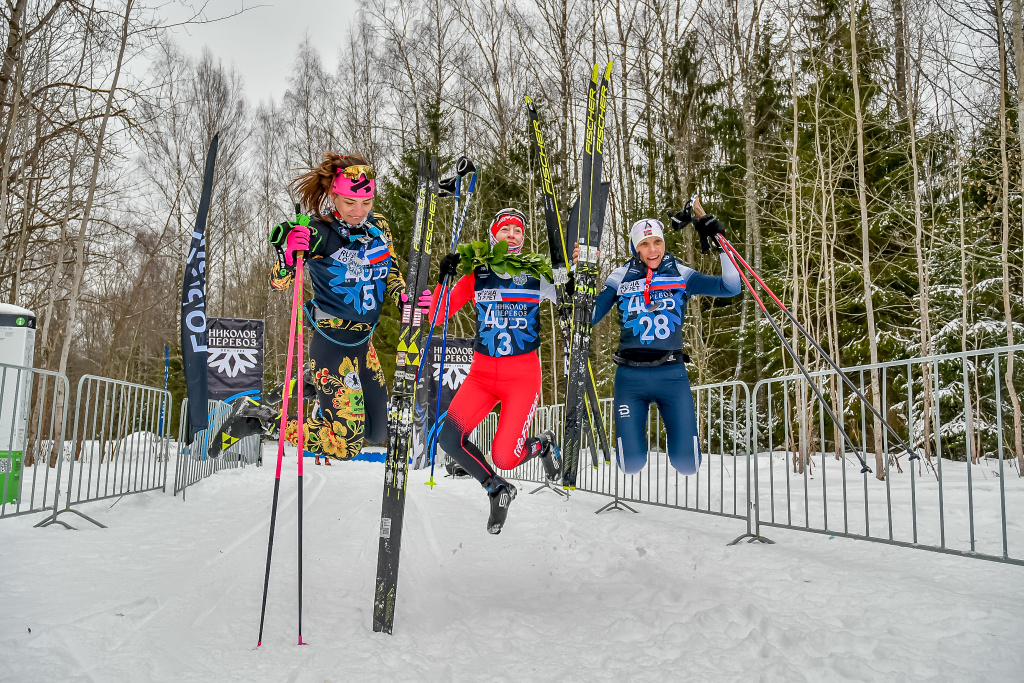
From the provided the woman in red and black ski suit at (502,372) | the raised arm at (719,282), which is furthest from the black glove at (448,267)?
the raised arm at (719,282)

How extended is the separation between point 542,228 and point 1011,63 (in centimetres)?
713

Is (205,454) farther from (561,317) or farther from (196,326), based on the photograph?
(561,317)

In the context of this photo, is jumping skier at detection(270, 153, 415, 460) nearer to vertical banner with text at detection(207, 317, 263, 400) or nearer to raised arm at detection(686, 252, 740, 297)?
raised arm at detection(686, 252, 740, 297)

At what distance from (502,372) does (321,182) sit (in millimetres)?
1704

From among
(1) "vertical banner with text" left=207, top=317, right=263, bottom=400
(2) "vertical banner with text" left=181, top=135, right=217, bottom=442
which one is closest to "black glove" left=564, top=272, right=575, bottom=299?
(2) "vertical banner with text" left=181, top=135, right=217, bottom=442

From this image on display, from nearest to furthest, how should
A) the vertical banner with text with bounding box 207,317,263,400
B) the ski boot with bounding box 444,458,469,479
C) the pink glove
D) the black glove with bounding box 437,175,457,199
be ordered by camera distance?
the pink glove, the black glove with bounding box 437,175,457,199, the ski boot with bounding box 444,458,469,479, the vertical banner with text with bounding box 207,317,263,400

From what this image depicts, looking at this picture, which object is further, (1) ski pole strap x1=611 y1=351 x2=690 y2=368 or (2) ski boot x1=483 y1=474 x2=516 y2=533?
(1) ski pole strap x1=611 y1=351 x2=690 y2=368

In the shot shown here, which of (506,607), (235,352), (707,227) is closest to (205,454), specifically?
(235,352)

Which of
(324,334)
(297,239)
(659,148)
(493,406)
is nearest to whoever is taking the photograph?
(297,239)

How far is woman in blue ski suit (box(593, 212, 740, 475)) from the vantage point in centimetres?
418

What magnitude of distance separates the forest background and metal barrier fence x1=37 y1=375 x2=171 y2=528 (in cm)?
260

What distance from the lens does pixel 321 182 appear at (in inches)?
156

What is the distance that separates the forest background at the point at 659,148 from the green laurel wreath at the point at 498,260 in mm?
4700

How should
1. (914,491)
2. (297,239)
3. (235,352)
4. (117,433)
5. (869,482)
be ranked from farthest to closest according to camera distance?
1. (235,352)
2. (869,482)
3. (117,433)
4. (914,491)
5. (297,239)
